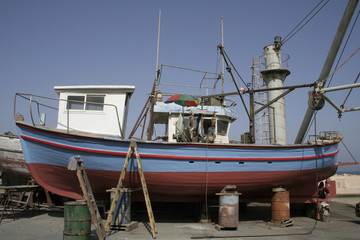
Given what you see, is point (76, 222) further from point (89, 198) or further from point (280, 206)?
point (280, 206)

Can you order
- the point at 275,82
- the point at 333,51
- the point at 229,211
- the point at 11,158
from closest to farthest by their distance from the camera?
the point at 229,211 → the point at 333,51 → the point at 11,158 → the point at 275,82

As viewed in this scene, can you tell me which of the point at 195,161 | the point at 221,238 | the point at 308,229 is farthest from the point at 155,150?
the point at 308,229

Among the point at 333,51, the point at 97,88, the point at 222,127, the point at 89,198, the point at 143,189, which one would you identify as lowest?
the point at 89,198

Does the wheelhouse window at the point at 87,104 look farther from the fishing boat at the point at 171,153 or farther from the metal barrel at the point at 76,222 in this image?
the metal barrel at the point at 76,222

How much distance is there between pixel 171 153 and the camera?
825 centimetres

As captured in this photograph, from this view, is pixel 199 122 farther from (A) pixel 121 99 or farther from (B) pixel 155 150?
(A) pixel 121 99

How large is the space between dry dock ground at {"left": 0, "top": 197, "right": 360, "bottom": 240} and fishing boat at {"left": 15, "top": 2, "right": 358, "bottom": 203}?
33.9 inches

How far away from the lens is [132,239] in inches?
259

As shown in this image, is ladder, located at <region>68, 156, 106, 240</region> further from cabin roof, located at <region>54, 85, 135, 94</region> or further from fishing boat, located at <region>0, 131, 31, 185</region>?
fishing boat, located at <region>0, 131, 31, 185</region>

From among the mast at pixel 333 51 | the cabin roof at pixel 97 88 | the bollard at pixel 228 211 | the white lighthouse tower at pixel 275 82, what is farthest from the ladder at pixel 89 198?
the white lighthouse tower at pixel 275 82

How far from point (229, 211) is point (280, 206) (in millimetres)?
1842

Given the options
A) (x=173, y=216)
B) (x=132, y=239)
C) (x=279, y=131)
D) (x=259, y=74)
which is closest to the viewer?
(x=132, y=239)

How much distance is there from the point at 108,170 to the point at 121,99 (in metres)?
2.51

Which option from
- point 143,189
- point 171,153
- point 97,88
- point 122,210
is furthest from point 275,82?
point 122,210
